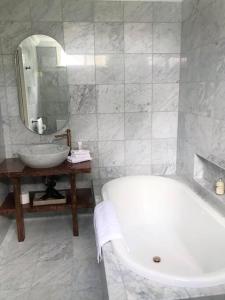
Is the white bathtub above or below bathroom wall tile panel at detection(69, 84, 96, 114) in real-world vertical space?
below

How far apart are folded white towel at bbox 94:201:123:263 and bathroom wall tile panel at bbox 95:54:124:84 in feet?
4.24

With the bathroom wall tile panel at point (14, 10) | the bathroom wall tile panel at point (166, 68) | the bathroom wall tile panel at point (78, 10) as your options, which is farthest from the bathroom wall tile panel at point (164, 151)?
the bathroom wall tile panel at point (14, 10)

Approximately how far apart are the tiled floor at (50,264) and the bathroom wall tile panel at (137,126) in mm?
1077

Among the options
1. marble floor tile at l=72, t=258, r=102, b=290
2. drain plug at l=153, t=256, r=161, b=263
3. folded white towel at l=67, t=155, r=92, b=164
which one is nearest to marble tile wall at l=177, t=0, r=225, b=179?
drain plug at l=153, t=256, r=161, b=263

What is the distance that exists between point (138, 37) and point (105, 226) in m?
1.90

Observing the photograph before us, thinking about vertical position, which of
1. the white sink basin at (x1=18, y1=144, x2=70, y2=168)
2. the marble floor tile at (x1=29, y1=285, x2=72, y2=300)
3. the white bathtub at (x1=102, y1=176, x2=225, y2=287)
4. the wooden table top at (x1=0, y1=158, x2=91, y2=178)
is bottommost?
the marble floor tile at (x1=29, y1=285, x2=72, y2=300)

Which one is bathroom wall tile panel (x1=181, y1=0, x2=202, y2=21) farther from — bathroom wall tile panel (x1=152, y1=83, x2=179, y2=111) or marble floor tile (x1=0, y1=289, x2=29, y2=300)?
marble floor tile (x1=0, y1=289, x2=29, y2=300)

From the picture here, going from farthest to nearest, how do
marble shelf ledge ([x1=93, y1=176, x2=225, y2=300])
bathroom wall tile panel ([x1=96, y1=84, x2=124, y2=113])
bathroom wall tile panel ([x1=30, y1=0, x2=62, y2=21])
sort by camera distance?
bathroom wall tile panel ([x1=96, y1=84, x2=124, y2=113]) < bathroom wall tile panel ([x1=30, y1=0, x2=62, y2=21]) < marble shelf ledge ([x1=93, y1=176, x2=225, y2=300])

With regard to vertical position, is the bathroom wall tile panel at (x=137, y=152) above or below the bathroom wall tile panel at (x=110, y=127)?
below

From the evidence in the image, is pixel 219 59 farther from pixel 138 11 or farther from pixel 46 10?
pixel 46 10

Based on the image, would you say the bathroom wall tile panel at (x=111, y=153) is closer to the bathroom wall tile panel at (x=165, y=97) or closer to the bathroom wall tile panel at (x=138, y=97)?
the bathroom wall tile panel at (x=138, y=97)

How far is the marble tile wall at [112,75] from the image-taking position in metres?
2.49

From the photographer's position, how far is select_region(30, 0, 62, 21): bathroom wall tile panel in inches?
96.2

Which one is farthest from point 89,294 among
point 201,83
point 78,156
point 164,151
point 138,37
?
point 138,37
